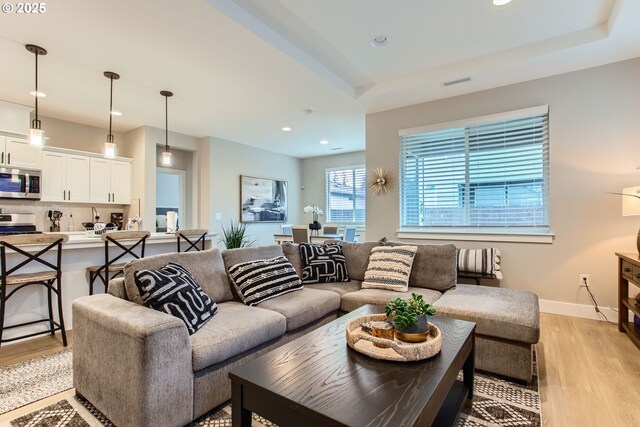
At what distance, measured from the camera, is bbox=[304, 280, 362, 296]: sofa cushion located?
3.01 meters

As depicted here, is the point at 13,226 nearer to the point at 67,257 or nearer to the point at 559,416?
the point at 67,257

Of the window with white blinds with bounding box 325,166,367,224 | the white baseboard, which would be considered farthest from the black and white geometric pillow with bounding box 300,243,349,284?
the window with white blinds with bounding box 325,166,367,224

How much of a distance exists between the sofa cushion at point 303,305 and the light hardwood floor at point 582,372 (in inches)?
56.3

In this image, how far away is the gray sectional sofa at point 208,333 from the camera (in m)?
1.54

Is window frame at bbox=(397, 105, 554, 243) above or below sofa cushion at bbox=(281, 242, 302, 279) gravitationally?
above

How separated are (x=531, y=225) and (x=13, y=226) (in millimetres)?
6932

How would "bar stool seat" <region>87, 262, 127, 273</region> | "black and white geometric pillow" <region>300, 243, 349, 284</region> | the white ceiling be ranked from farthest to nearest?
"black and white geometric pillow" <region>300, 243, 349, 284</region>
"bar stool seat" <region>87, 262, 127, 273</region>
the white ceiling

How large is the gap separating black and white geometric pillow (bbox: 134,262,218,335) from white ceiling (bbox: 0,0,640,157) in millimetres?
2034

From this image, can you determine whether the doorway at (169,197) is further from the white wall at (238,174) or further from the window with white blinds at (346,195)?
the window with white blinds at (346,195)

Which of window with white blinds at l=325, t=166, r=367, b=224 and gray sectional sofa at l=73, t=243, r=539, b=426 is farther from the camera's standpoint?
window with white blinds at l=325, t=166, r=367, b=224

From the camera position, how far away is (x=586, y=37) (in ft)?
9.95

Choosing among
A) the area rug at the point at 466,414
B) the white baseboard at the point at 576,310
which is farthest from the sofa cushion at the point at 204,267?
the white baseboard at the point at 576,310

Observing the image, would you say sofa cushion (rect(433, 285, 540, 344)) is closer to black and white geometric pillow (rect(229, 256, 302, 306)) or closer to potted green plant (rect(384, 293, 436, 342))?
potted green plant (rect(384, 293, 436, 342))

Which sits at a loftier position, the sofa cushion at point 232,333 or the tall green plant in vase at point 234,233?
the tall green plant in vase at point 234,233
